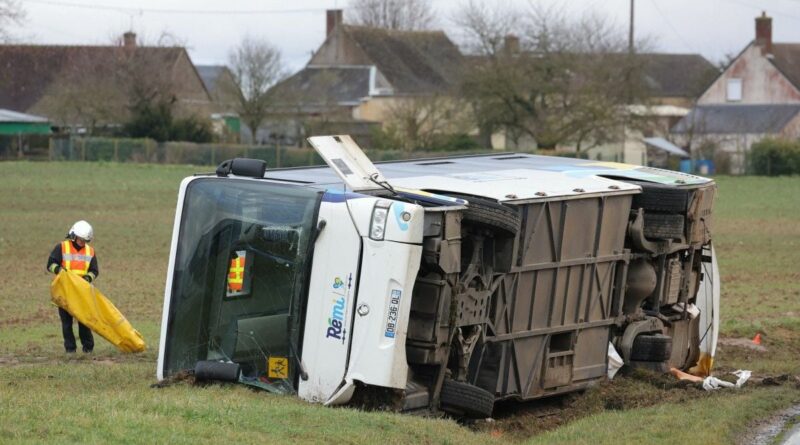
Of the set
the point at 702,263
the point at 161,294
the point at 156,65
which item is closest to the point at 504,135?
the point at 156,65

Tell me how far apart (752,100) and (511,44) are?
74.2ft

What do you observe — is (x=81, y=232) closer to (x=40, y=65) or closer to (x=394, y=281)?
(x=394, y=281)

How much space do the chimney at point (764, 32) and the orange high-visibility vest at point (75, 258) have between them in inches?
2959

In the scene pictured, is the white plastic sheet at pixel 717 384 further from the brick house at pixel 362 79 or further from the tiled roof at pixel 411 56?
the tiled roof at pixel 411 56

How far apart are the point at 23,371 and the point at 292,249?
345 centimetres

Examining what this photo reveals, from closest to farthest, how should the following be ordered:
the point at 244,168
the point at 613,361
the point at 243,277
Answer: the point at 243,277 < the point at 244,168 < the point at 613,361

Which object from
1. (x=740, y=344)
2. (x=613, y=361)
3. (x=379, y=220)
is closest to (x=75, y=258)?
(x=379, y=220)

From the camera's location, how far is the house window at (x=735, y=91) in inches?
3216

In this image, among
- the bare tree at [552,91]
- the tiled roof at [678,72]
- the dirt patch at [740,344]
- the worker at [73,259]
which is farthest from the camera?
the tiled roof at [678,72]

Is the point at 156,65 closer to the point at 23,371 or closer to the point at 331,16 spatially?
the point at 331,16

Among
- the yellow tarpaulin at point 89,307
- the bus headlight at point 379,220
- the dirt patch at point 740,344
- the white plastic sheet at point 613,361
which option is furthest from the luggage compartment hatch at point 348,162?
the dirt patch at point 740,344

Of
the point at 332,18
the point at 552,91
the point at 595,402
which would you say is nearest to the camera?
the point at 595,402

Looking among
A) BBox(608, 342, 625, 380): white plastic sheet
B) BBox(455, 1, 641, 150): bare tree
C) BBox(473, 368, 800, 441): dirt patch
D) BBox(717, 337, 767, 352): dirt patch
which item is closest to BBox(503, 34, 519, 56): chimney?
BBox(455, 1, 641, 150): bare tree

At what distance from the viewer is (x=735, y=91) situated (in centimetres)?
8194
